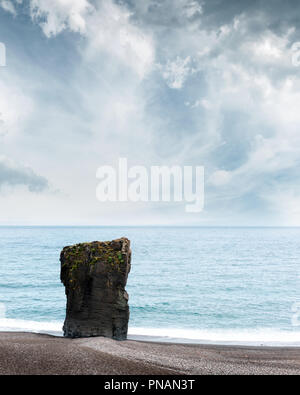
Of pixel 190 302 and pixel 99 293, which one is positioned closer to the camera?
pixel 99 293

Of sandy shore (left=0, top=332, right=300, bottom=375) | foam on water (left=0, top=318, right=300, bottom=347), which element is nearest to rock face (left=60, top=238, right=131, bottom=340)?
sandy shore (left=0, top=332, right=300, bottom=375)

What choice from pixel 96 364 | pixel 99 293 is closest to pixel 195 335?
pixel 99 293

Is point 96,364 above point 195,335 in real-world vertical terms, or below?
above

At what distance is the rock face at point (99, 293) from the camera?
13539 mm

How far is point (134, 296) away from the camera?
3256cm

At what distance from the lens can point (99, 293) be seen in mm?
13664

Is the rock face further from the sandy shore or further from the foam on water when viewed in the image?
the foam on water

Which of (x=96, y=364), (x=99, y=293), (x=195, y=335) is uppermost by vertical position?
(x=99, y=293)

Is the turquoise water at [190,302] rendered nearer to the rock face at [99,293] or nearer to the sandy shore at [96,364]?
the rock face at [99,293]

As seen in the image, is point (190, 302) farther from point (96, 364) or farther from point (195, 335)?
point (96, 364)

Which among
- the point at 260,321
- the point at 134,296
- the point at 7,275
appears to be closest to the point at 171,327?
the point at 260,321

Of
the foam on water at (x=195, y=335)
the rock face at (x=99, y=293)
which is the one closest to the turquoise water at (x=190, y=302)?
the foam on water at (x=195, y=335)

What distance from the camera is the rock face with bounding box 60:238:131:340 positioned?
Answer: 13.5 metres
